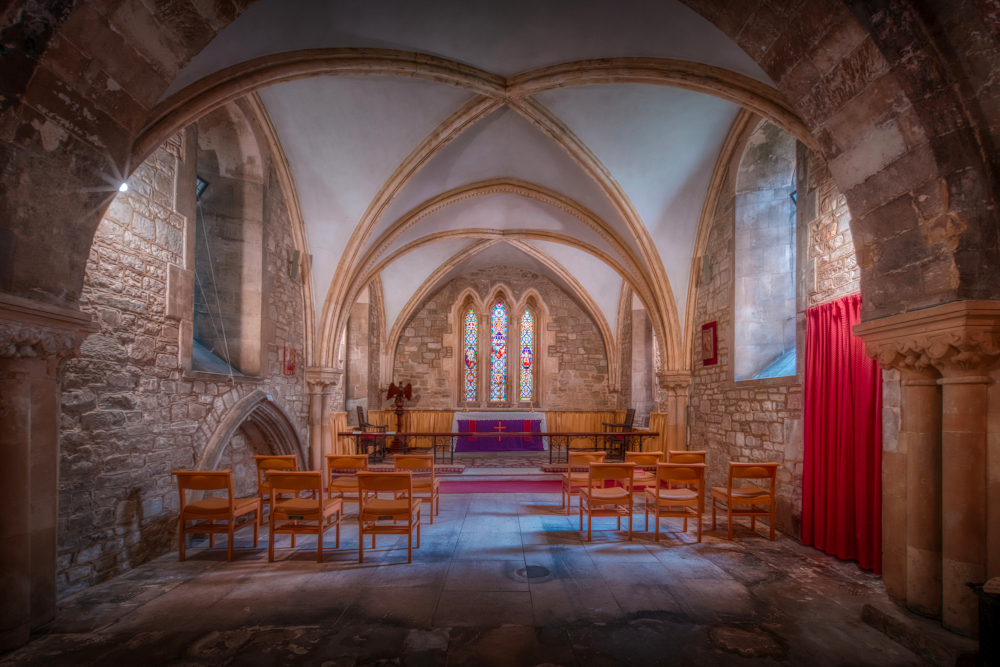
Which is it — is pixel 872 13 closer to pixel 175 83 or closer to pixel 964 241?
pixel 964 241

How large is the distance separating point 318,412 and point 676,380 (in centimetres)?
588

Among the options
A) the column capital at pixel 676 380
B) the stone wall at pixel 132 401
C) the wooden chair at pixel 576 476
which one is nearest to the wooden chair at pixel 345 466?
Answer: the stone wall at pixel 132 401

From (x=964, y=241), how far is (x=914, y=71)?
3.02 feet

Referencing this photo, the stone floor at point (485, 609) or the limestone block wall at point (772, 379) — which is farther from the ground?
the limestone block wall at point (772, 379)

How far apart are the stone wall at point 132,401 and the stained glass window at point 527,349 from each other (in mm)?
10742

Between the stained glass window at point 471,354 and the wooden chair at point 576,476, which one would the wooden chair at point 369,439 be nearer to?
the stained glass window at point 471,354

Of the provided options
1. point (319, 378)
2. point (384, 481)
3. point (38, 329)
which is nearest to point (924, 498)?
point (384, 481)

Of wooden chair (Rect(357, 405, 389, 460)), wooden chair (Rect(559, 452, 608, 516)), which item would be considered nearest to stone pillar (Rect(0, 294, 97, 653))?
wooden chair (Rect(559, 452, 608, 516))

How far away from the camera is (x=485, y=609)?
330 centimetres

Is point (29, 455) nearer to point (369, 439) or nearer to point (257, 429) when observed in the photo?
point (257, 429)

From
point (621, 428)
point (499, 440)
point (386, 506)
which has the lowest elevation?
point (499, 440)

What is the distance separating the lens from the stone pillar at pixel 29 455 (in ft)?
8.98

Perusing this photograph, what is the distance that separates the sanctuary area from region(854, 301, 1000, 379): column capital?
19mm

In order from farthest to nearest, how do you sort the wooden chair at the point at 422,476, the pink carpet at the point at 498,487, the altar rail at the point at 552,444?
the altar rail at the point at 552,444, the pink carpet at the point at 498,487, the wooden chair at the point at 422,476
